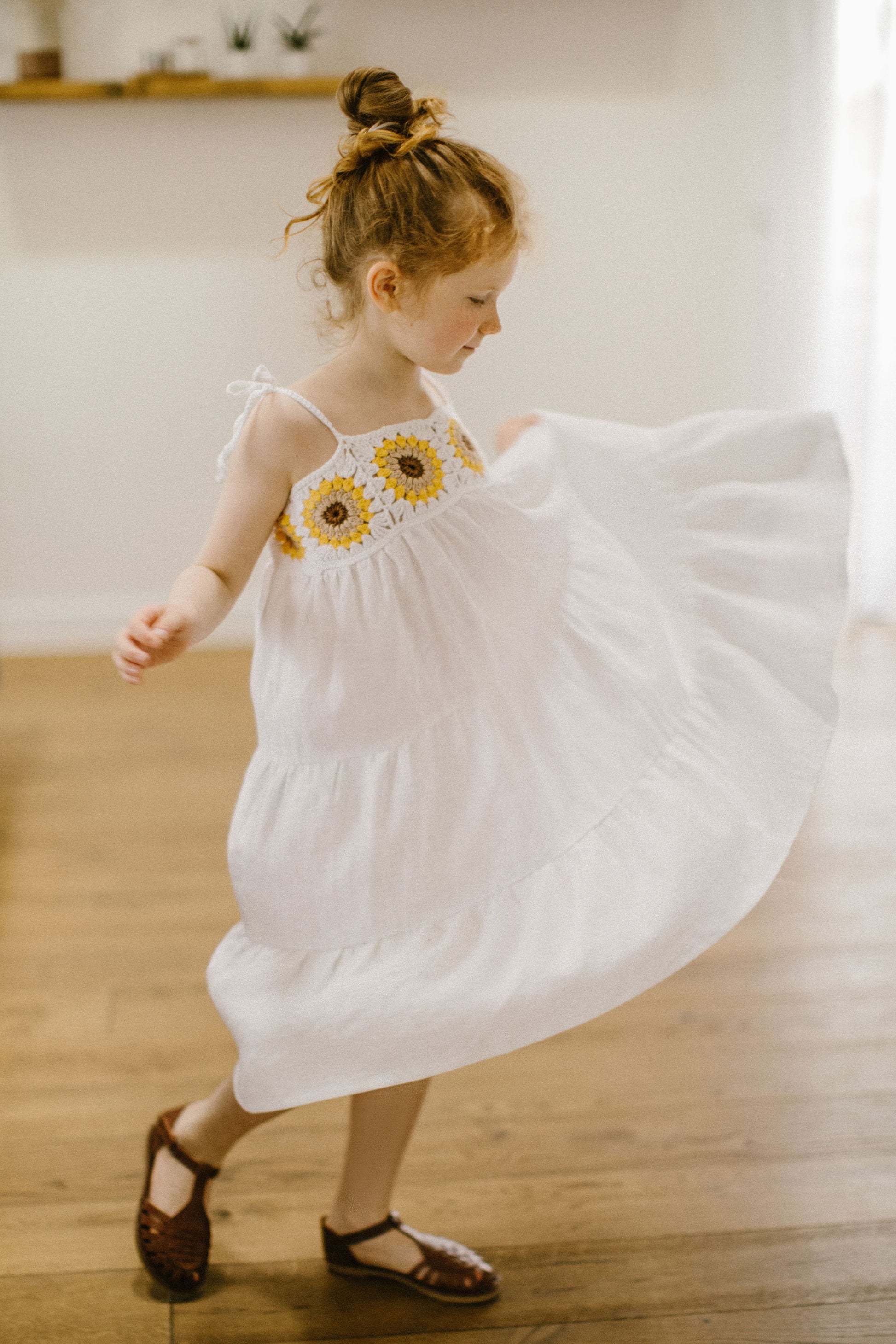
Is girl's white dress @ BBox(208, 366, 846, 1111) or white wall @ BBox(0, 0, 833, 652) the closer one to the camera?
girl's white dress @ BBox(208, 366, 846, 1111)

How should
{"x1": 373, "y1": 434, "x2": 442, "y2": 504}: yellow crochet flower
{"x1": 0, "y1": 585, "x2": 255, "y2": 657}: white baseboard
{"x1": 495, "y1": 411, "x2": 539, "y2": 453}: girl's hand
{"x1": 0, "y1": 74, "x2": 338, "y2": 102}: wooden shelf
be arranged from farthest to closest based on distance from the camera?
1. {"x1": 0, "y1": 585, "x2": 255, "y2": 657}: white baseboard
2. {"x1": 0, "y1": 74, "x2": 338, "y2": 102}: wooden shelf
3. {"x1": 495, "y1": 411, "x2": 539, "y2": 453}: girl's hand
4. {"x1": 373, "y1": 434, "x2": 442, "y2": 504}: yellow crochet flower

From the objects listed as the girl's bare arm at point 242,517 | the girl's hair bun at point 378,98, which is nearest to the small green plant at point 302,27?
the girl's hair bun at point 378,98

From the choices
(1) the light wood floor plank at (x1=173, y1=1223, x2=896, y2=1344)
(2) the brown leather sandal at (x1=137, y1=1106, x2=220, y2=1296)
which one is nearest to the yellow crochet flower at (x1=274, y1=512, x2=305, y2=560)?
(2) the brown leather sandal at (x1=137, y1=1106, x2=220, y2=1296)

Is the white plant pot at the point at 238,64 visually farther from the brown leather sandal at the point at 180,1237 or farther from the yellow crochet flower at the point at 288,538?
the brown leather sandal at the point at 180,1237

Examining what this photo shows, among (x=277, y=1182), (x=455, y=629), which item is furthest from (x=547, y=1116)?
(x=455, y=629)

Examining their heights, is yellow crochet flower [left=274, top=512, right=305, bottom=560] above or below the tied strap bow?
below

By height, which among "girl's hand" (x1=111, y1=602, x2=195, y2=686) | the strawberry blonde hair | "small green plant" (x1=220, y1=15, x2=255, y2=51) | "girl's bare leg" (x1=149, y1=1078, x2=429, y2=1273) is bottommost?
"girl's bare leg" (x1=149, y1=1078, x2=429, y2=1273)

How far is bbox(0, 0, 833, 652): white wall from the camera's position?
2992 millimetres

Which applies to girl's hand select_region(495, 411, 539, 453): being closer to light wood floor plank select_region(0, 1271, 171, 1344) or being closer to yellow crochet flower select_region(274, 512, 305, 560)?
yellow crochet flower select_region(274, 512, 305, 560)

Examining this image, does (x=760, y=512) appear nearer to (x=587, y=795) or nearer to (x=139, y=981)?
(x=587, y=795)

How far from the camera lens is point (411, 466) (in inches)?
41.3

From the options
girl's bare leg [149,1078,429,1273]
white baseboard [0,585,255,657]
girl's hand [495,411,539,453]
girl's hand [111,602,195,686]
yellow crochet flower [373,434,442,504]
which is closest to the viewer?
girl's hand [111,602,195,686]

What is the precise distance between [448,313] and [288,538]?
0.75 feet

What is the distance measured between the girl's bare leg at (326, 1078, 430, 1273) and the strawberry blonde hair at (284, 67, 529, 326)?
0.70m
